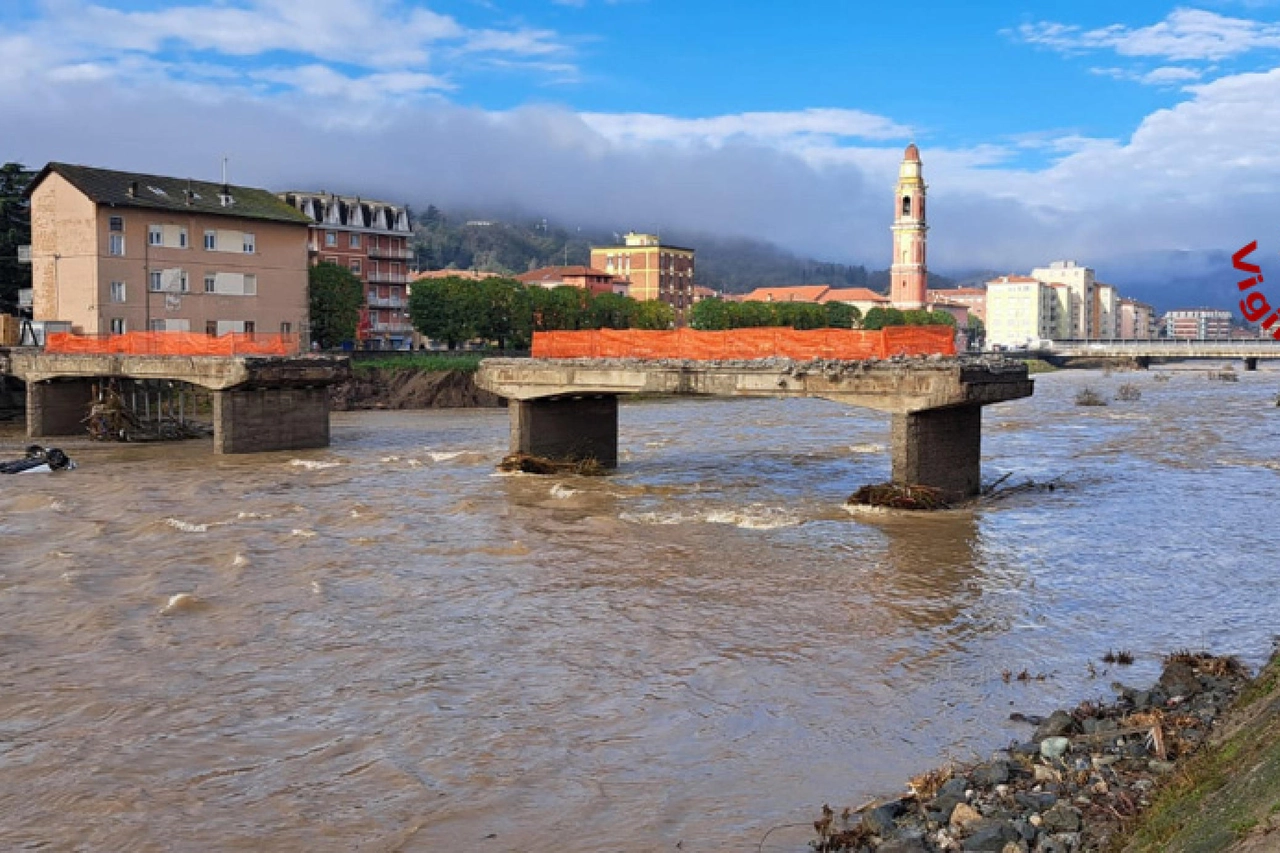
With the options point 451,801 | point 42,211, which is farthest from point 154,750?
point 42,211

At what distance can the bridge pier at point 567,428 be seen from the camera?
3344 centimetres

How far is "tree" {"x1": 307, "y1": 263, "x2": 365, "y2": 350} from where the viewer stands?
7506 centimetres

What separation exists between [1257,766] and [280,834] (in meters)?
7.37

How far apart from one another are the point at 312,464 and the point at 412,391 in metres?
32.9

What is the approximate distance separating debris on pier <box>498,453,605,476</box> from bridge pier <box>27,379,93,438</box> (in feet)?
73.6

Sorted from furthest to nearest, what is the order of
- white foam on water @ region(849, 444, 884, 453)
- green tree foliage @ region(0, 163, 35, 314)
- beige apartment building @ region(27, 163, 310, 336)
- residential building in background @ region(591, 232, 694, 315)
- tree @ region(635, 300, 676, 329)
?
1. residential building in background @ region(591, 232, 694, 315)
2. tree @ region(635, 300, 676, 329)
3. green tree foliage @ region(0, 163, 35, 314)
4. beige apartment building @ region(27, 163, 310, 336)
5. white foam on water @ region(849, 444, 884, 453)

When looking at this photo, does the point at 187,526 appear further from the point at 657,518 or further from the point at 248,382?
the point at 248,382

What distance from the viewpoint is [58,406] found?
46969 millimetres

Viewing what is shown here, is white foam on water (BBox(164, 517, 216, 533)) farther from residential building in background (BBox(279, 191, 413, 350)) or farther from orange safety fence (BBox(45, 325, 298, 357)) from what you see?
residential building in background (BBox(279, 191, 413, 350))

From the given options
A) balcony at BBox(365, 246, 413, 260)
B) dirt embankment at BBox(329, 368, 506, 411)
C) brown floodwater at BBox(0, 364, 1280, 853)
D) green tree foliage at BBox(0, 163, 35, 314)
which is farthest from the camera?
balcony at BBox(365, 246, 413, 260)

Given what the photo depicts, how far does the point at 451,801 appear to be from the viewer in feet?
34.1

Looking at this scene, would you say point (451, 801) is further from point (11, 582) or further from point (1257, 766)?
point (11, 582)

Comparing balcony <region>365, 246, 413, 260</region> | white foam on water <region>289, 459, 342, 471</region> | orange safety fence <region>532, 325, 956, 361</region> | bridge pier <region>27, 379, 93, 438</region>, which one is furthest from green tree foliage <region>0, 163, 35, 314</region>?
orange safety fence <region>532, 325, 956, 361</region>

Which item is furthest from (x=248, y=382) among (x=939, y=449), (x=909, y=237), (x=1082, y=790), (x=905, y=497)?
(x=909, y=237)
